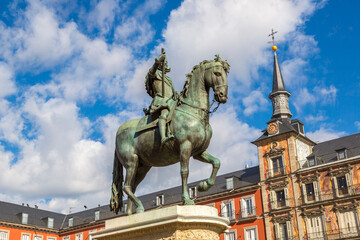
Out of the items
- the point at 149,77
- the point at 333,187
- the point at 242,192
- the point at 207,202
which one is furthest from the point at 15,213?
the point at 149,77

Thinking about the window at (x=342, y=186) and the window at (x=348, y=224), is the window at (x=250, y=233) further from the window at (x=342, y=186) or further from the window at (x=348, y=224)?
the window at (x=342, y=186)

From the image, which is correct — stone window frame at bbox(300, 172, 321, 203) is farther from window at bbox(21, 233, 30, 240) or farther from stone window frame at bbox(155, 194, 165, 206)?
window at bbox(21, 233, 30, 240)

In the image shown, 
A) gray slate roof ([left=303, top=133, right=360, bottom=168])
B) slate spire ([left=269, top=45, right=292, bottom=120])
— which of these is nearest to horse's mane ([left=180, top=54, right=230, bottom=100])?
gray slate roof ([left=303, top=133, right=360, bottom=168])

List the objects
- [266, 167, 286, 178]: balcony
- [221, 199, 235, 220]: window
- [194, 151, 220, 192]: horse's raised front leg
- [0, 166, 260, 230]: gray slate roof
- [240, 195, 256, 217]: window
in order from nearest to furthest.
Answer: [194, 151, 220, 192]: horse's raised front leg
[266, 167, 286, 178]: balcony
[240, 195, 256, 217]: window
[221, 199, 235, 220]: window
[0, 166, 260, 230]: gray slate roof

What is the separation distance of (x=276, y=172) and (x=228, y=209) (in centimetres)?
648

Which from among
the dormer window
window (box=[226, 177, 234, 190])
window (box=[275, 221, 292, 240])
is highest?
the dormer window

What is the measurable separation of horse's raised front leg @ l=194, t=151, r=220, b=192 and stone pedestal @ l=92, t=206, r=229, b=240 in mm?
677

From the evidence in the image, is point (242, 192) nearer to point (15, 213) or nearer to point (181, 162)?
point (15, 213)

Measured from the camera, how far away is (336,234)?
129 ft

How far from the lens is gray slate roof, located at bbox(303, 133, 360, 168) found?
139 feet

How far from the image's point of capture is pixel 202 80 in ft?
29.4

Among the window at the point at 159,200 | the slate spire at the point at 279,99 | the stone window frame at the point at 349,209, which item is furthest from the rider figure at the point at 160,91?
the window at the point at 159,200

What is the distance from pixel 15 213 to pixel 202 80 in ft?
175

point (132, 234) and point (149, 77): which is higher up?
point (149, 77)
